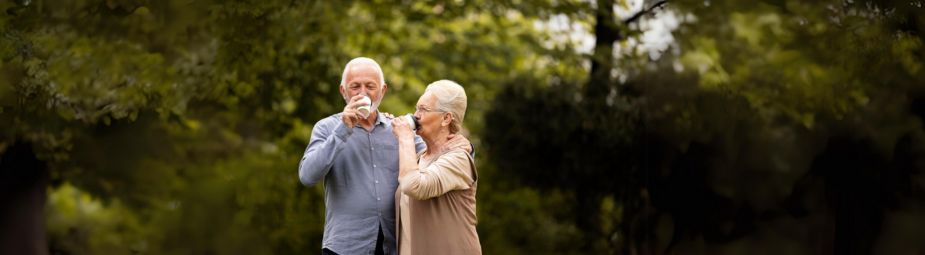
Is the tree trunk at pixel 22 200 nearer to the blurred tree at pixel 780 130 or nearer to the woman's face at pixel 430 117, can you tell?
the blurred tree at pixel 780 130

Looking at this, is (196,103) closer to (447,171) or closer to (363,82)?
(363,82)

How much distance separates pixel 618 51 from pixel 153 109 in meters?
3.50

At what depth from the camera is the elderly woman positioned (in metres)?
3.22

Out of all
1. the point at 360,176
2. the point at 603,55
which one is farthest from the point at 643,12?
the point at 360,176

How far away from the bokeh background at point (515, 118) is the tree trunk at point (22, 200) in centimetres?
1

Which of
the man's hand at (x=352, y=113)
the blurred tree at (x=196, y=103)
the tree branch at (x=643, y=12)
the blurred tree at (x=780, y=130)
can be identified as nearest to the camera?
the man's hand at (x=352, y=113)

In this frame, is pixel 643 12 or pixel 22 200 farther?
pixel 643 12

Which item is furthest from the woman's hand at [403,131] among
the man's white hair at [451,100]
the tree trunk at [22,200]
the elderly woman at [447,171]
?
the tree trunk at [22,200]

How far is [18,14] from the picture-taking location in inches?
258

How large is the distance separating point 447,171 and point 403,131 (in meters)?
0.20

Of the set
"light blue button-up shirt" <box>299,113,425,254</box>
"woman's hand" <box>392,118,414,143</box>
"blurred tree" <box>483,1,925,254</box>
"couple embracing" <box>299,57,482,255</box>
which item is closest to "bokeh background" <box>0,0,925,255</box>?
"blurred tree" <box>483,1,925,254</box>

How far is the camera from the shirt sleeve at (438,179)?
3115mm

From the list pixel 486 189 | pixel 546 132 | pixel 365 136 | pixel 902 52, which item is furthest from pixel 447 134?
pixel 486 189

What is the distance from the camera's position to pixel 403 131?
3.27 m
